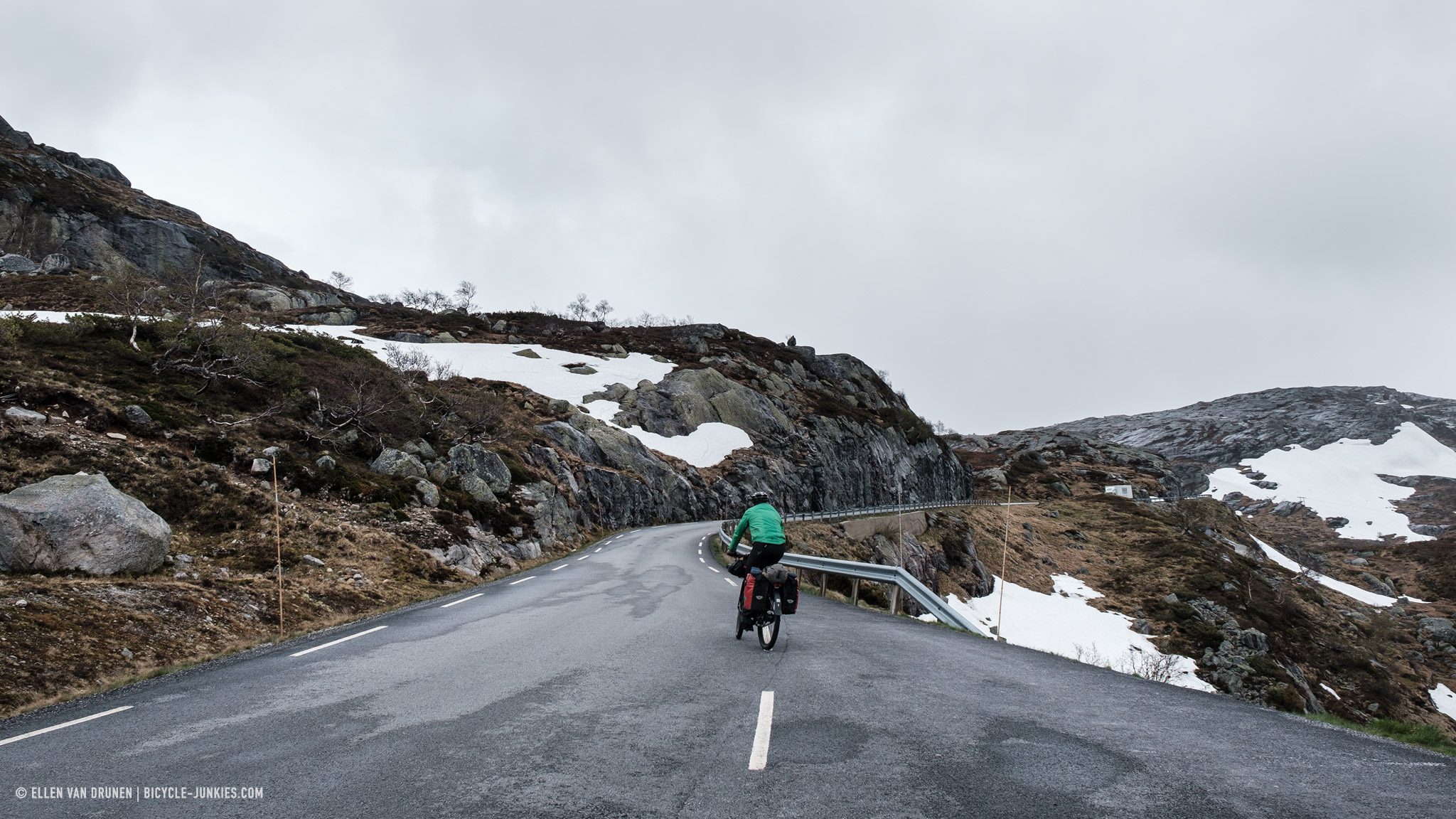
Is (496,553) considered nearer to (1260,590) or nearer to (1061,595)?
(1061,595)

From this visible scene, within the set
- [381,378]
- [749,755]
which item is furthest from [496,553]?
[749,755]

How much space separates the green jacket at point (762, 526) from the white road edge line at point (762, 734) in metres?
2.77

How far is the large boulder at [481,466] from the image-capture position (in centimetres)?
2409

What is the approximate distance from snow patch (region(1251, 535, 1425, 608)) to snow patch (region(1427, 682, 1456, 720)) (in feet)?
85.3

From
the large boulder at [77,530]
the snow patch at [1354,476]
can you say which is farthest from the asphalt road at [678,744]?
the snow patch at [1354,476]

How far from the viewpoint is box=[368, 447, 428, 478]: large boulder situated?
20984 mm

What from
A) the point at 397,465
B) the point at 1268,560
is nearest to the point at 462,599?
the point at 397,465

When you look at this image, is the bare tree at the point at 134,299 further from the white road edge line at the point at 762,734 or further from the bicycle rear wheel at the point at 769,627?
the white road edge line at the point at 762,734

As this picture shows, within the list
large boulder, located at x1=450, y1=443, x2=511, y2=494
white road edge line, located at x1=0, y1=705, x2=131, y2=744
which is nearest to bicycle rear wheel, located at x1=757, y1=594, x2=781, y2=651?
white road edge line, located at x1=0, y1=705, x2=131, y2=744

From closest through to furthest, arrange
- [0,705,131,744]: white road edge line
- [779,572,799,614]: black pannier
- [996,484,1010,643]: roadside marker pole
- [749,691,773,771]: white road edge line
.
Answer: [749,691,773,771]: white road edge line
[0,705,131,744]: white road edge line
[779,572,799,614]: black pannier
[996,484,1010,643]: roadside marker pole

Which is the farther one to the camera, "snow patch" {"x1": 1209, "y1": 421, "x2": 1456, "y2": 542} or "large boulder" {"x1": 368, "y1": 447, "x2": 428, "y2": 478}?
"snow patch" {"x1": 1209, "y1": 421, "x2": 1456, "y2": 542}

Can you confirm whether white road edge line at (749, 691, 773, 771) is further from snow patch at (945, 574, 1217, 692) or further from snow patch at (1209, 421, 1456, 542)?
snow patch at (1209, 421, 1456, 542)

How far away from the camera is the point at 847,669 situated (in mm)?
7375

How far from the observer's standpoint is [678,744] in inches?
181
